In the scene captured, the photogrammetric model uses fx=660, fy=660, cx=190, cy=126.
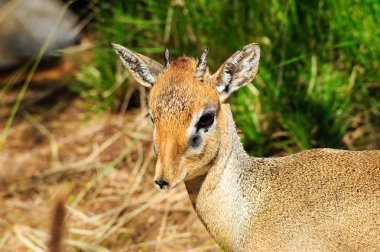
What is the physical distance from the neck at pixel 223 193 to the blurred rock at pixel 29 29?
359cm

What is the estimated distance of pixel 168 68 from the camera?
271 cm

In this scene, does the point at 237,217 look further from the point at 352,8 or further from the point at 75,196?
the point at 75,196

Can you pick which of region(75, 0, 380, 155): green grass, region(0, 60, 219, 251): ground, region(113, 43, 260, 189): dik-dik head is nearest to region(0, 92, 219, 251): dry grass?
region(0, 60, 219, 251): ground

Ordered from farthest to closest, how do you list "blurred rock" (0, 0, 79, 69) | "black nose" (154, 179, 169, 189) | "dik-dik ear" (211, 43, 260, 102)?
"blurred rock" (0, 0, 79, 69) → "dik-dik ear" (211, 43, 260, 102) → "black nose" (154, 179, 169, 189)

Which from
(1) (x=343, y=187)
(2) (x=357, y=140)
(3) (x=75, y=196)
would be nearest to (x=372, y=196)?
(1) (x=343, y=187)

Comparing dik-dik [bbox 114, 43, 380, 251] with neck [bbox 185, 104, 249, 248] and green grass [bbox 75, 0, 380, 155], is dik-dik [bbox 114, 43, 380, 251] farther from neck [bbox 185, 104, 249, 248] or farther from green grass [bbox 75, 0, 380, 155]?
green grass [bbox 75, 0, 380, 155]

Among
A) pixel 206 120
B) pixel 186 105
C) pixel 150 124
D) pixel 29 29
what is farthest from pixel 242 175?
pixel 29 29

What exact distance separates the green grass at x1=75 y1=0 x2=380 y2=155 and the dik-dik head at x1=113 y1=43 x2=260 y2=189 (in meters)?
1.15

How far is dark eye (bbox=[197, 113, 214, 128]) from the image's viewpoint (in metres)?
2.55

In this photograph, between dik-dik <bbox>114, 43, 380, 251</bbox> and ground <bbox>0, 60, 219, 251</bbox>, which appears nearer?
dik-dik <bbox>114, 43, 380, 251</bbox>

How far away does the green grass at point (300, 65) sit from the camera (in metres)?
3.95

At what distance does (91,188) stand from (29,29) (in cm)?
213

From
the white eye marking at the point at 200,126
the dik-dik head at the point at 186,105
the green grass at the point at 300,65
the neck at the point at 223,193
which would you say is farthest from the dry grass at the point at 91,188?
the white eye marking at the point at 200,126

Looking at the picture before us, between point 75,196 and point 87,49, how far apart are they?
1797mm
